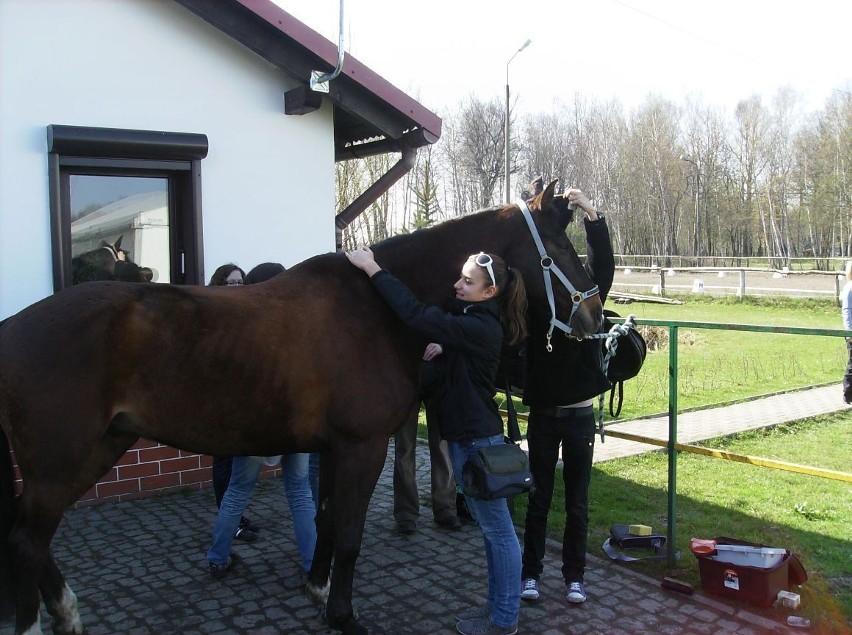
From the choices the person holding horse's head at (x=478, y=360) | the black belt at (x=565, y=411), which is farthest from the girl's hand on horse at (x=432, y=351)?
the black belt at (x=565, y=411)

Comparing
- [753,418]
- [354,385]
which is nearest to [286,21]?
[354,385]

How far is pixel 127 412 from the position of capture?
10.2 feet

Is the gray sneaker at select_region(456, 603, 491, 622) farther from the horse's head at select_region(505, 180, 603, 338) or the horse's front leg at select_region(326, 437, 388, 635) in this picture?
the horse's head at select_region(505, 180, 603, 338)

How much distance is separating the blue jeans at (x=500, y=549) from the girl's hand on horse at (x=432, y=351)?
49cm

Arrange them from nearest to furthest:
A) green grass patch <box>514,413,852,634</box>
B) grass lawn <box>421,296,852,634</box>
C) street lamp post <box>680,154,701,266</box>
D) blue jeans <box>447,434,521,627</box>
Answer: blue jeans <box>447,434,521,627</box>, green grass patch <box>514,413,852,634</box>, grass lawn <box>421,296,852,634</box>, street lamp post <box>680,154,701,266</box>

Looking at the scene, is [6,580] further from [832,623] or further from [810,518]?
[810,518]

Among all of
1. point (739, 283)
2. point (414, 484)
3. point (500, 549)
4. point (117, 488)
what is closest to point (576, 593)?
point (500, 549)

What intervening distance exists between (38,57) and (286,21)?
6.25 feet

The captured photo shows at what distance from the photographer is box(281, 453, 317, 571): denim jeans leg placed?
414 centimetres

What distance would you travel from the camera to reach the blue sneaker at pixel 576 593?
3.88 metres

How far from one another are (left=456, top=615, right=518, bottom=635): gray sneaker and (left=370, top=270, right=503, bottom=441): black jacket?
3.21 ft

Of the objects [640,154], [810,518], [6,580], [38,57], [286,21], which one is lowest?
[810,518]

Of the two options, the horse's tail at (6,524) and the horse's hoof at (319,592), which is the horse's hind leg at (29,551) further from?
the horse's hoof at (319,592)

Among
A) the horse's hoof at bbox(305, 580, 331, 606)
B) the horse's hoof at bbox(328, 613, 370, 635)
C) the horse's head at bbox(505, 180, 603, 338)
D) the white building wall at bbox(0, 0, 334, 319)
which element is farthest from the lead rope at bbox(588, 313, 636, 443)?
the white building wall at bbox(0, 0, 334, 319)
